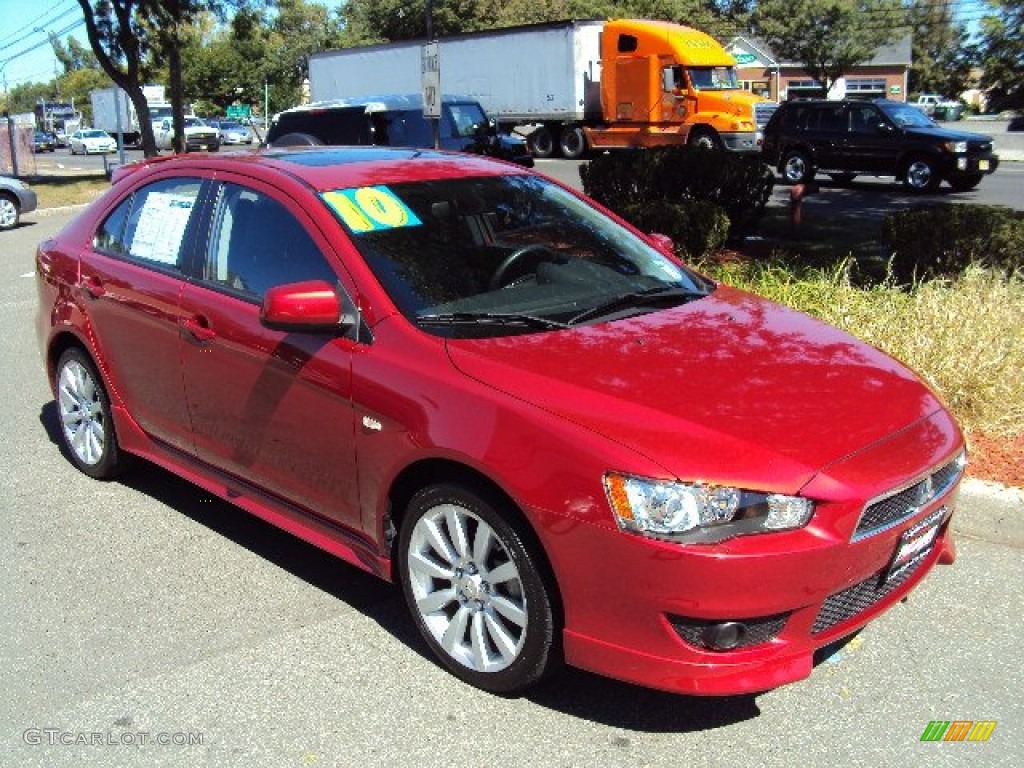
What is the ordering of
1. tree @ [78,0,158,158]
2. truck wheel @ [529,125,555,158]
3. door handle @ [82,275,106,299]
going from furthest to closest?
truck wheel @ [529,125,555,158]
tree @ [78,0,158,158]
door handle @ [82,275,106,299]

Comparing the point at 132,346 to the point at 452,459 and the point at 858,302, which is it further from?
the point at 858,302

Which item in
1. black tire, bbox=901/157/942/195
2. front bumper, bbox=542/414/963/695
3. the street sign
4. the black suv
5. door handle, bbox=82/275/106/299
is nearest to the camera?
front bumper, bbox=542/414/963/695

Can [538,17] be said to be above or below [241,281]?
above

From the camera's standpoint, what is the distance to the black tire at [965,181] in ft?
63.7

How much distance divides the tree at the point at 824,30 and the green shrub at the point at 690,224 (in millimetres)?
46413

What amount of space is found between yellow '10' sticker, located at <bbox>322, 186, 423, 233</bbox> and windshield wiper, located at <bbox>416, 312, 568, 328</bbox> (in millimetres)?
527

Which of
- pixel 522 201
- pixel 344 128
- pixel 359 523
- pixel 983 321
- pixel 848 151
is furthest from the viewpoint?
pixel 848 151

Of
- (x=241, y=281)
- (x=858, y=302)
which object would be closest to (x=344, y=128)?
(x=858, y=302)

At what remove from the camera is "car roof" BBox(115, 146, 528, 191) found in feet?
13.9

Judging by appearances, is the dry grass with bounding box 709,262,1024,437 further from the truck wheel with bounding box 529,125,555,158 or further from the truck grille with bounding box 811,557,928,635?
the truck wheel with bounding box 529,125,555,158

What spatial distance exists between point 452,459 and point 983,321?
393 centimetres

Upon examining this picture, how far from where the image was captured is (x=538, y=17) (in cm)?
6322

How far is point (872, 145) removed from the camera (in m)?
20.6

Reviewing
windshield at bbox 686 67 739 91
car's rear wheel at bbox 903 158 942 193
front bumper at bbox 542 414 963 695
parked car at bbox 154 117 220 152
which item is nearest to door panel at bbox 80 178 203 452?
front bumper at bbox 542 414 963 695
